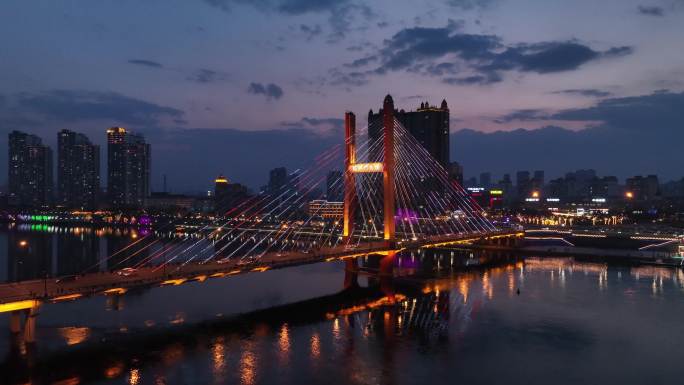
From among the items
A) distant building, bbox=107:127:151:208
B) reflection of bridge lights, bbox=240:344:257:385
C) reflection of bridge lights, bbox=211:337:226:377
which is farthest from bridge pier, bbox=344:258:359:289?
distant building, bbox=107:127:151:208

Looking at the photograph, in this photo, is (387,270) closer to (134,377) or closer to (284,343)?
(284,343)

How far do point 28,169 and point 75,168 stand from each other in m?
8.55

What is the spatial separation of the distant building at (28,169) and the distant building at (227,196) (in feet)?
119

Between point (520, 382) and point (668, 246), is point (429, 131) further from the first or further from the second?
point (520, 382)

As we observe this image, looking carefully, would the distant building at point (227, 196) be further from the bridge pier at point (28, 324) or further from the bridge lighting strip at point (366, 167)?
the bridge pier at point (28, 324)

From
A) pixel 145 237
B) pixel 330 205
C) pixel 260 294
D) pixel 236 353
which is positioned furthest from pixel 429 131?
pixel 236 353

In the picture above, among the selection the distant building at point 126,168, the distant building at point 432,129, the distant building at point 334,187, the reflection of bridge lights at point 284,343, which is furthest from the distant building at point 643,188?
the reflection of bridge lights at point 284,343

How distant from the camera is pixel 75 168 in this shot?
112125 millimetres

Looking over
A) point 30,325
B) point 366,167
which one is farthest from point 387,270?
point 30,325

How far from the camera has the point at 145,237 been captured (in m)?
47.2

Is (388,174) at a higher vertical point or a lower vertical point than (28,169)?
lower

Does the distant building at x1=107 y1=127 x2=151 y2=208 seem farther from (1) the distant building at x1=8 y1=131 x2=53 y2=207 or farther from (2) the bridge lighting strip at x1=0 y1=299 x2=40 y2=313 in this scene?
(2) the bridge lighting strip at x1=0 y1=299 x2=40 y2=313

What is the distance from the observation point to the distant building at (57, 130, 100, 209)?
364 ft

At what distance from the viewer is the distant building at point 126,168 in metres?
110
